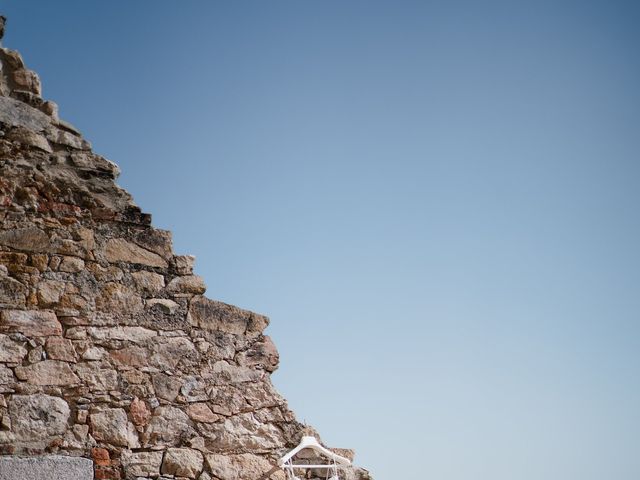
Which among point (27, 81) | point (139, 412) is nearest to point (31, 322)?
point (139, 412)

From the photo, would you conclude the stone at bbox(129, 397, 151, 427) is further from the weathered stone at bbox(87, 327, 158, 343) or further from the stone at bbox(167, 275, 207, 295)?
the stone at bbox(167, 275, 207, 295)

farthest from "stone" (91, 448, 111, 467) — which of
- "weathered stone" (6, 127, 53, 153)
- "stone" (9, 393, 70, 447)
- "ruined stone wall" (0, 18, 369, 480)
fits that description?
"weathered stone" (6, 127, 53, 153)

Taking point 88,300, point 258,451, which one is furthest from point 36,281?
point 258,451

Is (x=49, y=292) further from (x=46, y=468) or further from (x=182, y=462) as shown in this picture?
(x=182, y=462)

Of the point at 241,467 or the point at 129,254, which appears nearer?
the point at 241,467

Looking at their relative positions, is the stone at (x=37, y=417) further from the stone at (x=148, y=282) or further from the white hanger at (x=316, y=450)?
the white hanger at (x=316, y=450)

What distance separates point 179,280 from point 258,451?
1366 millimetres

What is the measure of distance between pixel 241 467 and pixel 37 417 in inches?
54.9

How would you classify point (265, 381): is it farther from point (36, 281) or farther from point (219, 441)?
point (36, 281)

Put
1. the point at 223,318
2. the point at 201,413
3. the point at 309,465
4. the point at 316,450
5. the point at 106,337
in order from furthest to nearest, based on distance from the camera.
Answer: the point at 223,318 → the point at 316,450 → the point at 309,465 → the point at 201,413 → the point at 106,337

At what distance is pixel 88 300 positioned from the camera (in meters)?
4.67

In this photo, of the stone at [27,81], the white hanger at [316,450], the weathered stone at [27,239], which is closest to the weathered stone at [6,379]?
the weathered stone at [27,239]

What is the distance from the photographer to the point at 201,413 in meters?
4.75

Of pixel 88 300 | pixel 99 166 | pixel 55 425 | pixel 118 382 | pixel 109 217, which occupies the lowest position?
pixel 55 425
